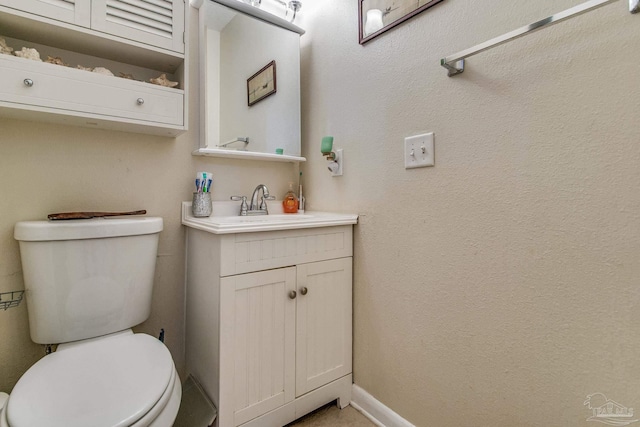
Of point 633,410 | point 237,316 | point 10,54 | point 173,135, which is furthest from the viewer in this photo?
point 173,135

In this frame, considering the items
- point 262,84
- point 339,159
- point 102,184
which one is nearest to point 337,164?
point 339,159

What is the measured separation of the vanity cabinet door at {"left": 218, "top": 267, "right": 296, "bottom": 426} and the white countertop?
17cm

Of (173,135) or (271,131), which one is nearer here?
(173,135)

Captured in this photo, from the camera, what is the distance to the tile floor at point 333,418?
1172 millimetres

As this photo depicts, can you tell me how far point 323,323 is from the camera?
1207mm

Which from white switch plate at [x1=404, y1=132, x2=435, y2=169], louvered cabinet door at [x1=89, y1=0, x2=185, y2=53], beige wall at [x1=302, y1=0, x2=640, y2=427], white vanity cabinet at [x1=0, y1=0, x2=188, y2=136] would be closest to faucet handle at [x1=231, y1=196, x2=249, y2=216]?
white vanity cabinet at [x1=0, y1=0, x2=188, y2=136]

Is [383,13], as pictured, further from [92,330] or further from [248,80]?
[92,330]

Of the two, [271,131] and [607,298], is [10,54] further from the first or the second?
[607,298]

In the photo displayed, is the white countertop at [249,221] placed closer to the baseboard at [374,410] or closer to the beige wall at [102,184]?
the beige wall at [102,184]

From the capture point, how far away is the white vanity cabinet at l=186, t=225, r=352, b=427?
982 millimetres

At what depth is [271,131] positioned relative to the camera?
1499mm

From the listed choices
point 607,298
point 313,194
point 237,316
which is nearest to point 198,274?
point 237,316

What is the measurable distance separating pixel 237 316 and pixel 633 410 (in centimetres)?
103

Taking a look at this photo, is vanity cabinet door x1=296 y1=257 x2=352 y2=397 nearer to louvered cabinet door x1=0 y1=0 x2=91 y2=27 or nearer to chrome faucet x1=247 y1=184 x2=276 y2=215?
chrome faucet x1=247 y1=184 x2=276 y2=215
